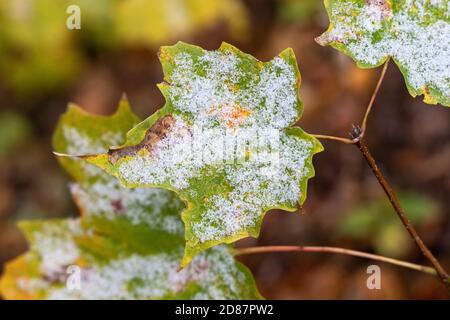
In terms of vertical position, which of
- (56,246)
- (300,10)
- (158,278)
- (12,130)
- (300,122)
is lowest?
(158,278)

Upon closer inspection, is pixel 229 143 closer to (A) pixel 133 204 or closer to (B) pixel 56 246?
(A) pixel 133 204

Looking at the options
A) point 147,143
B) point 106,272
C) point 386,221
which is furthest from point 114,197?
point 386,221

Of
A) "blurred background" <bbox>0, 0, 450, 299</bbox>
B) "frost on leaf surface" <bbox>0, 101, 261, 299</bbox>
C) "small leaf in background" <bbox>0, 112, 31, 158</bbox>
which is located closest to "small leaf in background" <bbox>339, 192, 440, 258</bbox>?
"blurred background" <bbox>0, 0, 450, 299</bbox>

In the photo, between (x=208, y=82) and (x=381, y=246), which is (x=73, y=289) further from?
(x=381, y=246)

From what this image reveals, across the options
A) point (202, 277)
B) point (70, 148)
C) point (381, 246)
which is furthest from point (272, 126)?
point (381, 246)

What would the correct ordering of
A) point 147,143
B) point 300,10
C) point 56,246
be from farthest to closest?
1. point 300,10
2. point 56,246
3. point 147,143

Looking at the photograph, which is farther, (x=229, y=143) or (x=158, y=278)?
(x=158, y=278)

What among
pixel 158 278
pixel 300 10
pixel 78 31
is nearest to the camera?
pixel 158 278

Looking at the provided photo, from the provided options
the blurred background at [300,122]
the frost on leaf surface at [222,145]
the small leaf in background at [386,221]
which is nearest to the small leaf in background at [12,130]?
the blurred background at [300,122]

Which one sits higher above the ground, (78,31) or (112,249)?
(78,31)
